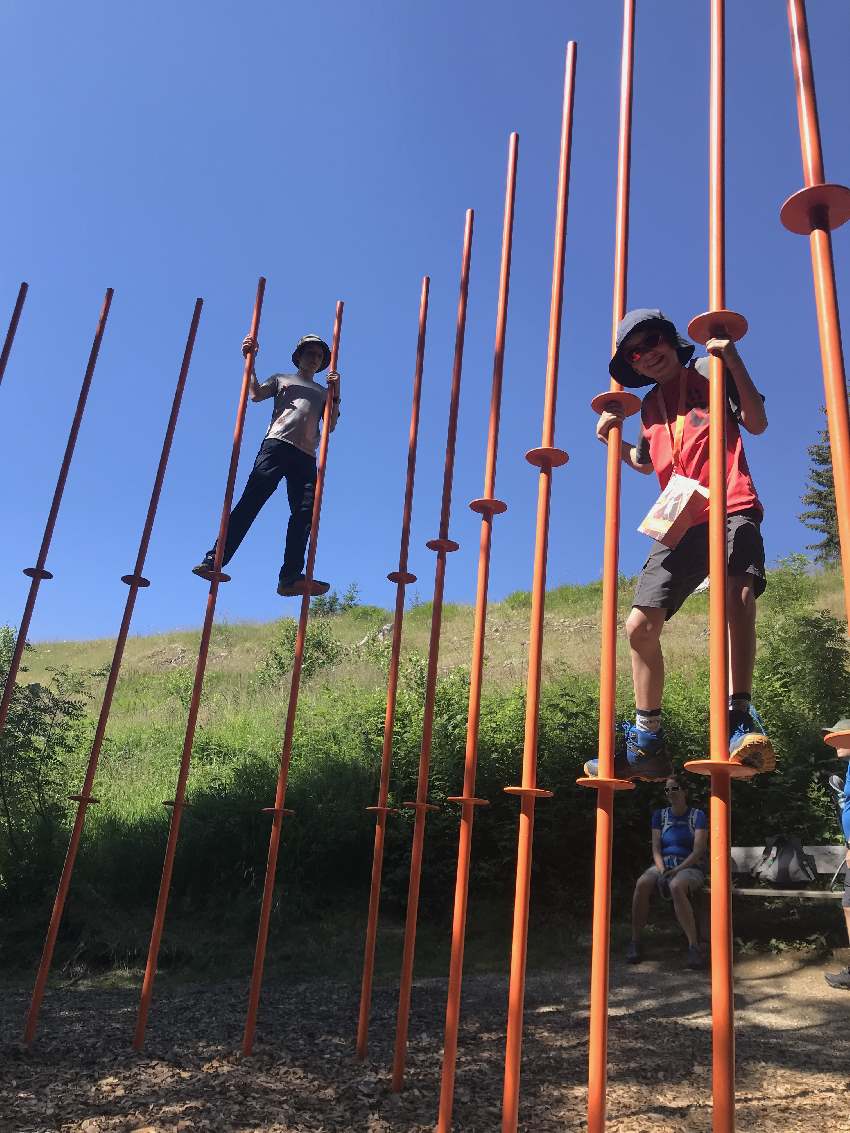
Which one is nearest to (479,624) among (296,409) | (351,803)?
(296,409)

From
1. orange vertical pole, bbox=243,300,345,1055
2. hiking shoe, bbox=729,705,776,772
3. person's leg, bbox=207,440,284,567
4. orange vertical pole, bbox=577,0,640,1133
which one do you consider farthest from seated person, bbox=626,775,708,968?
hiking shoe, bbox=729,705,776,772

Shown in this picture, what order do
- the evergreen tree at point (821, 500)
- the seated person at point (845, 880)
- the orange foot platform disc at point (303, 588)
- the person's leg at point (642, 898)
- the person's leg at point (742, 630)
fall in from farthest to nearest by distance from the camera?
the evergreen tree at point (821, 500) → the person's leg at point (642, 898) → the seated person at point (845, 880) → the orange foot platform disc at point (303, 588) → the person's leg at point (742, 630)

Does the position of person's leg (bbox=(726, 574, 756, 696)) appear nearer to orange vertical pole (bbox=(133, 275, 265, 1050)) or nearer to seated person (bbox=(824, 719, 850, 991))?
orange vertical pole (bbox=(133, 275, 265, 1050))

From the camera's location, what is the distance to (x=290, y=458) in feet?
17.3

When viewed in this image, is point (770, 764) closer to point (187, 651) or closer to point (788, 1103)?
point (788, 1103)

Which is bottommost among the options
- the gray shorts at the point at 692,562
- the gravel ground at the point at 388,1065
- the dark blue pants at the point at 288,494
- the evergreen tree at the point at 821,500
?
the gravel ground at the point at 388,1065

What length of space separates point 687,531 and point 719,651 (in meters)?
0.99

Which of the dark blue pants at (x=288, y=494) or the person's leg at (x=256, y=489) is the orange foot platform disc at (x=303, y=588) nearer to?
the dark blue pants at (x=288, y=494)

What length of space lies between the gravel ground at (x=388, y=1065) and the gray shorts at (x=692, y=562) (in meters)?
2.12

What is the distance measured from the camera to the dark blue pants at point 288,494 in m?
5.12

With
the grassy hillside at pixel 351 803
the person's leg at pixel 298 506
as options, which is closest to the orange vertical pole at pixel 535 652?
the person's leg at pixel 298 506

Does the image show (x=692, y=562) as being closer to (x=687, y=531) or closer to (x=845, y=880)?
(x=687, y=531)

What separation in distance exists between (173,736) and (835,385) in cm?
1427

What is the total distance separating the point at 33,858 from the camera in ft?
28.4
